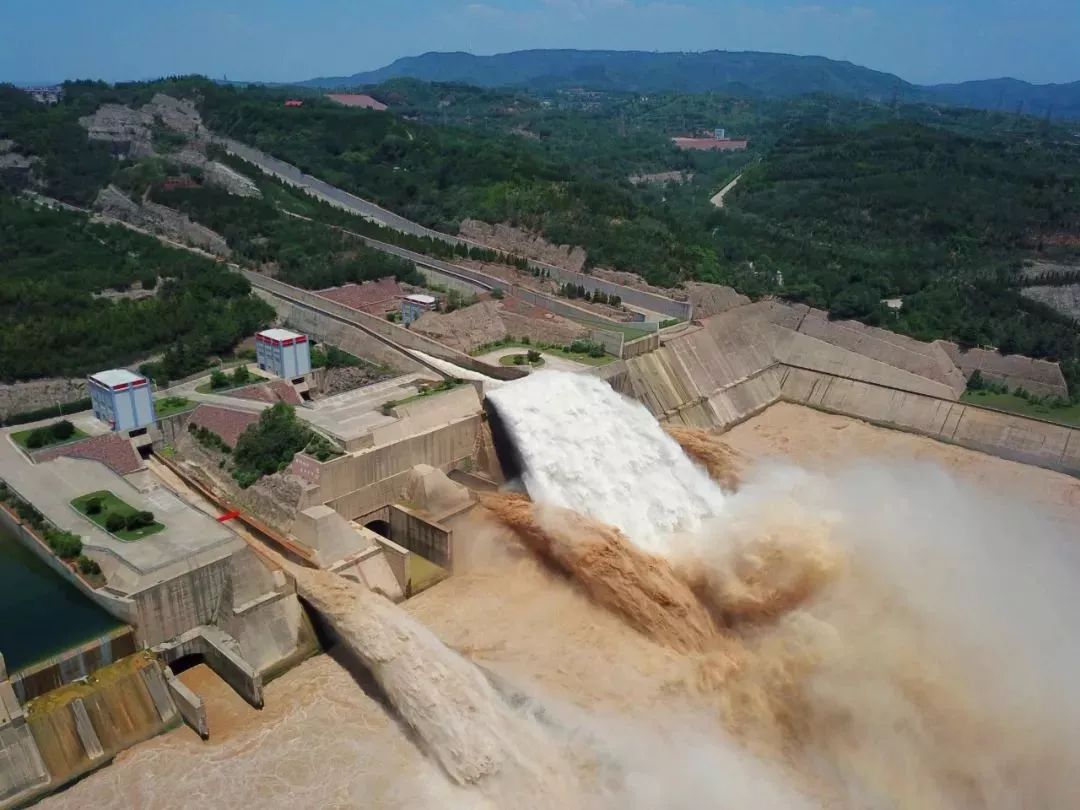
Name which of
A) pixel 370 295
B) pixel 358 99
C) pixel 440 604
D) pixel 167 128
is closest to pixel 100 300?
pixel 370 295

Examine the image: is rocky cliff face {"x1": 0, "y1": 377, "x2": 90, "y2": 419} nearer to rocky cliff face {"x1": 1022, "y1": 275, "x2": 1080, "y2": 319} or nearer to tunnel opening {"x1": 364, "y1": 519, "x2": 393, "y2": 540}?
tunnel opening {"x1": 364, "y1": 519, "x2": 393, "y2": 540}

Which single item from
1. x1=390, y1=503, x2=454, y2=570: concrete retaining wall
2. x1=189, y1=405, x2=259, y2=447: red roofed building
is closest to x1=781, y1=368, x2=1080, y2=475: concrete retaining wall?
x1=390, y1=503, x2=454, y2=570: concrete retaining wall

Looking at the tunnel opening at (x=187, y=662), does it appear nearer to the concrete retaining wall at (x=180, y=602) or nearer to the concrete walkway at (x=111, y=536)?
the concrete retaining wall at (x=180, y=602)

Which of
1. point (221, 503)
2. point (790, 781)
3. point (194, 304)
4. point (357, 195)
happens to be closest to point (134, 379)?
point (221, 503)

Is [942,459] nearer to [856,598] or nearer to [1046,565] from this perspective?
[1046,565]

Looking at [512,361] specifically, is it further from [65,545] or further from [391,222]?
[391,222]

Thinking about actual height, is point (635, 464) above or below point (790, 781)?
above
